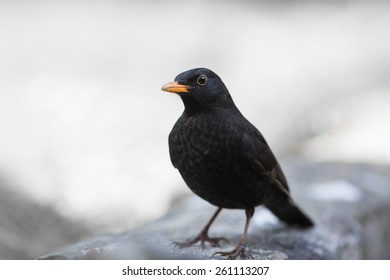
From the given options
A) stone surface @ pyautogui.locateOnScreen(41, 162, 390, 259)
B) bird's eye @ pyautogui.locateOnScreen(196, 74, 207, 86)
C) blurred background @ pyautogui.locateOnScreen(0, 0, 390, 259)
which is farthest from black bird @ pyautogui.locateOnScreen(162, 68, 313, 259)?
blurred background @ pyautogui.locateOnScreen(0, 0, 390, 259)

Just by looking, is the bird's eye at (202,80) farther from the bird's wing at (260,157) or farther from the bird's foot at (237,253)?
the bird's foot at (237,253)

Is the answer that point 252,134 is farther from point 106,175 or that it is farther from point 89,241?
point 106,175

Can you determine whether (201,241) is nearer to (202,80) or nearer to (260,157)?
(260,157)

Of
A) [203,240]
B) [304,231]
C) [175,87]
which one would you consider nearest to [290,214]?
[304,231]

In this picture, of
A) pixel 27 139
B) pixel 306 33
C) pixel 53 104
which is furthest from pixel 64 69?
pixel 306 33

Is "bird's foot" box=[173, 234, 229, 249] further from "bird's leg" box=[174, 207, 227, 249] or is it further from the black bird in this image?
the black bird

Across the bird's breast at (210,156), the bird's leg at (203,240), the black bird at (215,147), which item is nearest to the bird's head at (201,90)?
the black bird at (215,147)

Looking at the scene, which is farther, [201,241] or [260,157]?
[201,241]
